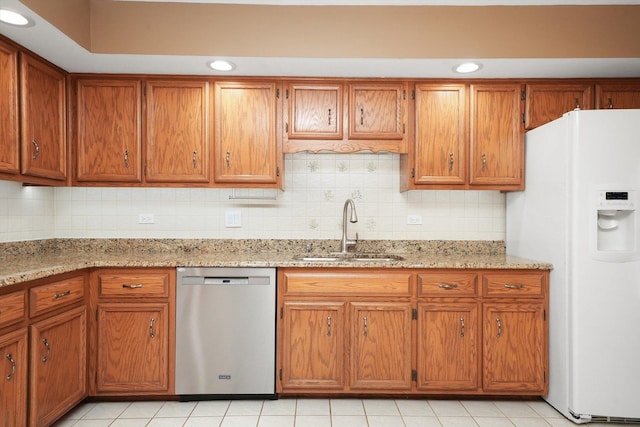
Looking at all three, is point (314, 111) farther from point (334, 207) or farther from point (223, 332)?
point (223, 332)

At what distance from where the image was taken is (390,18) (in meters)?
2.45

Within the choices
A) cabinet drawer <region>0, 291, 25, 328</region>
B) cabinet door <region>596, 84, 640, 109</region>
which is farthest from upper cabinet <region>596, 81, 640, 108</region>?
cabinet drawer <region>0, 291, 25, 328</region>

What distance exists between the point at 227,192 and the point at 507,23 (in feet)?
7.25

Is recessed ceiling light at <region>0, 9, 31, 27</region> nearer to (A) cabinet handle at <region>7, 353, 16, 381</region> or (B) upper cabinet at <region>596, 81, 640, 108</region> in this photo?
(A) cabinet handle at <region>7, 353, 16, 381</region>

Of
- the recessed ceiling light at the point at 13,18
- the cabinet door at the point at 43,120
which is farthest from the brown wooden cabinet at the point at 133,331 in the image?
the recessed ceiling light at the point at 13,18

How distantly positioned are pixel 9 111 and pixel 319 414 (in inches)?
97.1

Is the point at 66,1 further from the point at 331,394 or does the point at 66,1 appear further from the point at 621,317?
the point at 621,317

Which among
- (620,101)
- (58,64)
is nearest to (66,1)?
(58,64)

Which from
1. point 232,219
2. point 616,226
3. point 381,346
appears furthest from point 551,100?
point 232,219

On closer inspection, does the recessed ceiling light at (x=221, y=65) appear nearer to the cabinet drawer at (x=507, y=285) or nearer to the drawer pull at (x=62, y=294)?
the drawer pull at (x=62, y=294)

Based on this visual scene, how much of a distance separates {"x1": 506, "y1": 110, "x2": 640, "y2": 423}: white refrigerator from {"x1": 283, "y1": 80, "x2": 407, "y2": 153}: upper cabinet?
1.04m

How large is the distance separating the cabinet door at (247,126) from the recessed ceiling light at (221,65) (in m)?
0.15

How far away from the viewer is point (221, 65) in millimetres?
2568

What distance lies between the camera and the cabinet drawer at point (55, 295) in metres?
2.00
